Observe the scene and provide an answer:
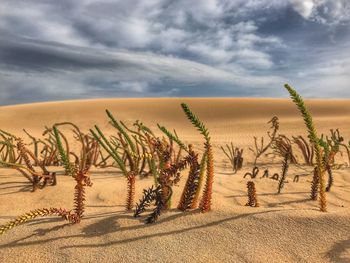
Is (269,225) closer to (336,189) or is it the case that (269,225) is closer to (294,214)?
(294,214)

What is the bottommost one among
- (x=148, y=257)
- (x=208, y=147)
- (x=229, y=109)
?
(x=148, y=257)

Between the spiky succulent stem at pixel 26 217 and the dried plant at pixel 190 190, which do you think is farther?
the dried plant at pixel 190 190

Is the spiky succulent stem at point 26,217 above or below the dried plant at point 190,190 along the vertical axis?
below

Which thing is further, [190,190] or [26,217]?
[190,190]

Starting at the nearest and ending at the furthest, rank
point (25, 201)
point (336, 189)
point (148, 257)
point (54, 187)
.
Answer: point (148, 257) → point (25, 201) → point (54, 187) → point (336, 189)

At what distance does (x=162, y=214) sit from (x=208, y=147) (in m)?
0.35

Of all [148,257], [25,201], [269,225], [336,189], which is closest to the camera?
[148,257]

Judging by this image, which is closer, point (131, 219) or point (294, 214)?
point (294, 214)

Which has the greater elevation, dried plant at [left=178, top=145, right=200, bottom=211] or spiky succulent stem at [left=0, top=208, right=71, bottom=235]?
dried plant at [left=178, top=145, right=200, bottom=211]

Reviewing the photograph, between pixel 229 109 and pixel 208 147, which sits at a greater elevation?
pixel 229 109

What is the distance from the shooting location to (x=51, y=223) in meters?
1.83

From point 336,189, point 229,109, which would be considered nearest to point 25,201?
point 336,189

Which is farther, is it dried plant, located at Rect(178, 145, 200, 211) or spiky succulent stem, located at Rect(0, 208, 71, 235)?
dried plant, located at Rect(178, 145, 200, 211)

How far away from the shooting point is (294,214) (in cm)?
167
